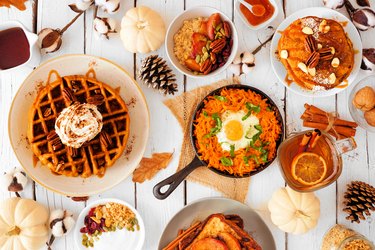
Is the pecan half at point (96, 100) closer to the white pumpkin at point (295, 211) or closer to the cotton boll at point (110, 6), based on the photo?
the cotton boll at point (110, 6)

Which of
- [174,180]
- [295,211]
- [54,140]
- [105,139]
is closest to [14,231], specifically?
[54,140]

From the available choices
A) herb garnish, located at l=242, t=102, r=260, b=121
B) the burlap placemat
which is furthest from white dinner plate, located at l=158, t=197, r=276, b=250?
herb garnish, located at l=242, t=102, r=260, b=121

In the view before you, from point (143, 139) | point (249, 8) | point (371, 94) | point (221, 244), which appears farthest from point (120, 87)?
point (371, 94)

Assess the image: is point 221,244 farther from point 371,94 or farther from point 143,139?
point 371,94

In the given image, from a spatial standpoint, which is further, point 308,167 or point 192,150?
point 192,150

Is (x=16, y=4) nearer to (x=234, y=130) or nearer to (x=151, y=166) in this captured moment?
(x=151, y=166)

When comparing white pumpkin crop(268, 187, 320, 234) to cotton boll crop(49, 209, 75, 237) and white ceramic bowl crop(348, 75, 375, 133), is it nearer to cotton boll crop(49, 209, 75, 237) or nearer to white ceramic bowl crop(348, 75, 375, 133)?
white ceramic bowl crop(348, 75, 375, 133)
